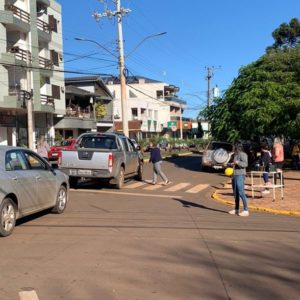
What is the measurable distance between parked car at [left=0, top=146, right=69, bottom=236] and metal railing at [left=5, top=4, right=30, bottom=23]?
3157 cm

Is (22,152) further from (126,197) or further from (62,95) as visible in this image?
(62,95)

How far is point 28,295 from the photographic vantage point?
5918 millimetres

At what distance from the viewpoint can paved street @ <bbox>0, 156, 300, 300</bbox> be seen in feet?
20.4

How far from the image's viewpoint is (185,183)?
2211 cm

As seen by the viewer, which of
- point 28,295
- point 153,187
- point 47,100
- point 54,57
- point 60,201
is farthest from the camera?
point 54,57

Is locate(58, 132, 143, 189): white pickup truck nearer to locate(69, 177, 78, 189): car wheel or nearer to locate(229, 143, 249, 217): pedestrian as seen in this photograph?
locate(69, 177, 78, 189): car wheel

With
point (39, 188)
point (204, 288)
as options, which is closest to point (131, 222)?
point (39, 188)

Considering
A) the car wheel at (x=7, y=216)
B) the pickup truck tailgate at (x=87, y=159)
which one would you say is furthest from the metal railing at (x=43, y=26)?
the car wheel at (x=7, y=216)

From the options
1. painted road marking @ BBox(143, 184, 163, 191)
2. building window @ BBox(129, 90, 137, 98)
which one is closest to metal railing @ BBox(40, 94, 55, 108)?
painted road marking @ BBox(143, 184, 163, 191)

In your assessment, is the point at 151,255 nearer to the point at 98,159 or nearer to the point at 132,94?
the point at 98,159

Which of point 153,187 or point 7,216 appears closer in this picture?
point 7,216

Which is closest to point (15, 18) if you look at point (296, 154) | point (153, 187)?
point (296, 154)

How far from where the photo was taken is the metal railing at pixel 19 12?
1603 inches

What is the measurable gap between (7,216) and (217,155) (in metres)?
19.7
